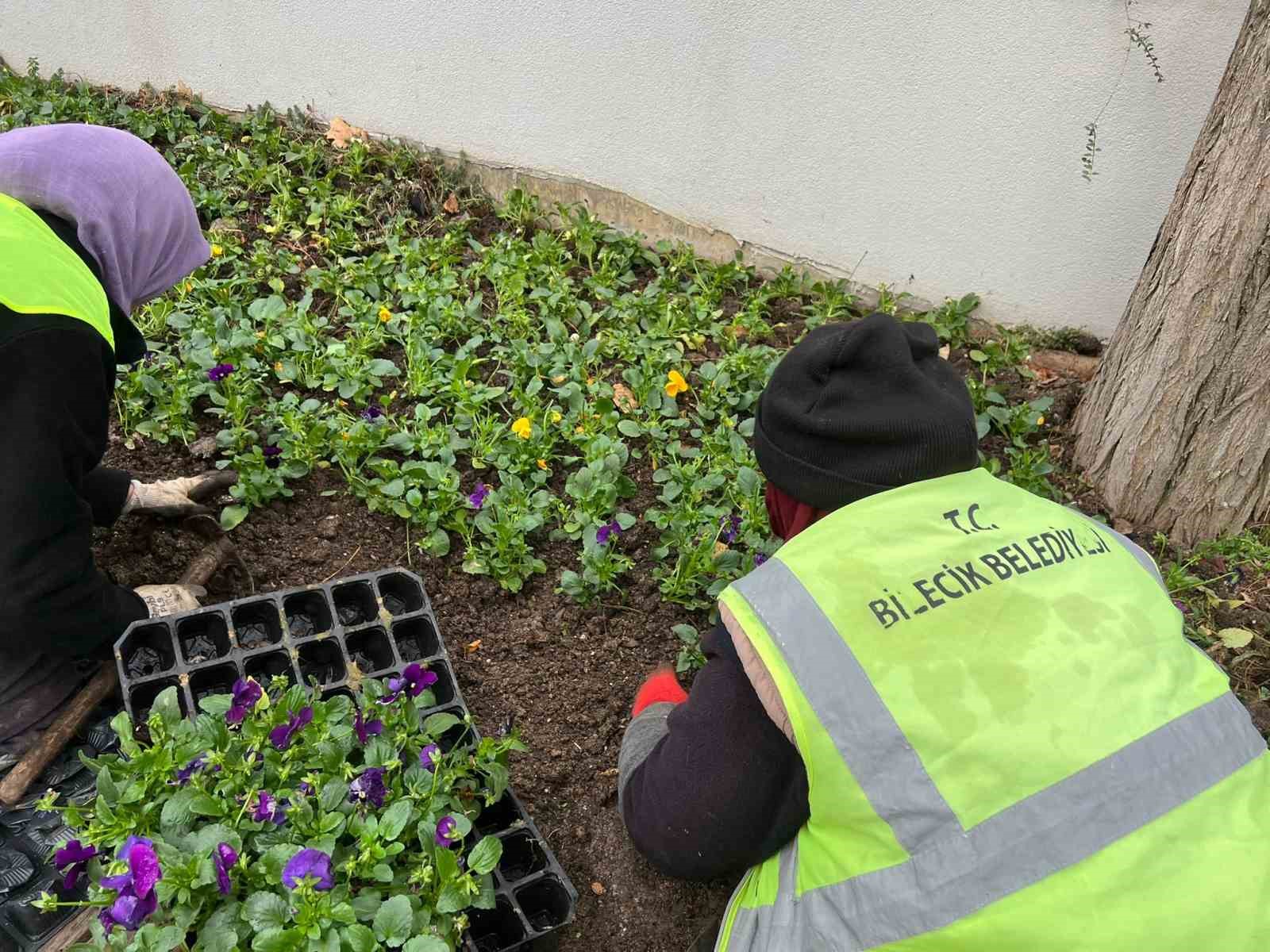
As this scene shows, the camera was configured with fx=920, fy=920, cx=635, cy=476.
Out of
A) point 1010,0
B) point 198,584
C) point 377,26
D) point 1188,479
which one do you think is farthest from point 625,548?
point 377,26

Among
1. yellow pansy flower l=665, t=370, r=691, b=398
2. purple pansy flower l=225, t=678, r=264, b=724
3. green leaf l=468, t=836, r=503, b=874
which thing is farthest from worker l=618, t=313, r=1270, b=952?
yellow pansy flower l=665, t=370, r=691, b=398

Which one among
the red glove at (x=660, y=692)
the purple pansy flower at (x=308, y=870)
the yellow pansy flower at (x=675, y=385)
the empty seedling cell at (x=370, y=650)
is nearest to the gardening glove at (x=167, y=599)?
the empty seedling cell at (x=370, y=650)

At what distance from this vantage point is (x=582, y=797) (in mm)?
1889

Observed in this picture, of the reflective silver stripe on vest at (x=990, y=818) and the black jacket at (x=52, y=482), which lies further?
the black jacket at (x=52, y=482)

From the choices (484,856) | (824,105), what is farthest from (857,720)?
(824,105)

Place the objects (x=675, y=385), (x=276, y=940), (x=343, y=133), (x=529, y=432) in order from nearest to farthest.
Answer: (x=276, y=940) → (x=529, y=432) → (x=675, y=385) → (x=343, y=133)

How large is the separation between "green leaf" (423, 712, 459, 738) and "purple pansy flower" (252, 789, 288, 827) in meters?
0.26

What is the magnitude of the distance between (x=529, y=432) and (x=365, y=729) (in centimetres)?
112

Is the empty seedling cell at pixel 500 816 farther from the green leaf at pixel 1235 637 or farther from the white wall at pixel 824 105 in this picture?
the white wall at pixel 824 105

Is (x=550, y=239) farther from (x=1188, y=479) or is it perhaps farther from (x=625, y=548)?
(x=1188, y=479)

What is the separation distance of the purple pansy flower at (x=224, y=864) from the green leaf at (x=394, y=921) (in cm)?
21

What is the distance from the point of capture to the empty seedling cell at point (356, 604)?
1.92 m

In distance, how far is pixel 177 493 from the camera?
88.4 inches

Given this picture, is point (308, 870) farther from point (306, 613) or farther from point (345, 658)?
point (306, 613)
